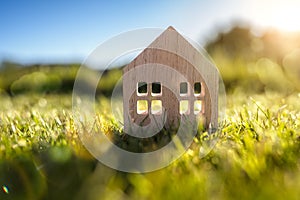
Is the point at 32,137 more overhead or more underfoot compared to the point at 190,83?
more underfoot

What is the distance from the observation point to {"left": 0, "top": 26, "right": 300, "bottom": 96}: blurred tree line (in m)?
6.27

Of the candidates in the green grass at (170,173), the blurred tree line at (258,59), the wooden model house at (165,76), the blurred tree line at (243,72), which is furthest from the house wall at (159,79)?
the blurred tree line at (258,59)

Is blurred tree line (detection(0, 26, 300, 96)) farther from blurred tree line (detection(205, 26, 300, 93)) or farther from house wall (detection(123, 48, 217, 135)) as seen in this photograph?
house wall (detection(123, 48, 217, 135))

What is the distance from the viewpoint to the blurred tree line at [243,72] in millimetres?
6270

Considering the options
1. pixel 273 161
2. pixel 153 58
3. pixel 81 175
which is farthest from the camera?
pixel 153 58

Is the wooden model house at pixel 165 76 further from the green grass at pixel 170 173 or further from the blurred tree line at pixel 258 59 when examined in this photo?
the blurred tree line at pixel 258 59

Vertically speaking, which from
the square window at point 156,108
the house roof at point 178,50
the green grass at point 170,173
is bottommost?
the green grass at point 170,173

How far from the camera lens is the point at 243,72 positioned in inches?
270

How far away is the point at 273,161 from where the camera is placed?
1475mm

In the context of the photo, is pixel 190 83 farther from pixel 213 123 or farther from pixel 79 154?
pixel 79 154

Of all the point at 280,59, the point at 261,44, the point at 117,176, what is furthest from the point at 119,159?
the point at 261,44

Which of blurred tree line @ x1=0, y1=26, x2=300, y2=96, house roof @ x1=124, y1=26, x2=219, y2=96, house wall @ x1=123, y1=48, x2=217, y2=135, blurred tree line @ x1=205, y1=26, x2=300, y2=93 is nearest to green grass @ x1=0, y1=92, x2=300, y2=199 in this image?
house wall @ x1=123, y1=48, x2=217, y2=135

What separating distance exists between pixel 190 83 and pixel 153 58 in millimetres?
266

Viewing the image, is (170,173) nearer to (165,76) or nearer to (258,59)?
(165,76)
